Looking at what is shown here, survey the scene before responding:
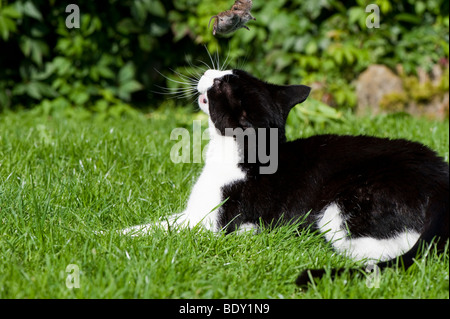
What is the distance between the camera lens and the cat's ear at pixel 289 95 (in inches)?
106

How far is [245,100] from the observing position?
→ 2.63 meters

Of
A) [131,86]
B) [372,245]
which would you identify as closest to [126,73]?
[131,86]

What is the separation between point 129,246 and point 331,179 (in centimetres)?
96

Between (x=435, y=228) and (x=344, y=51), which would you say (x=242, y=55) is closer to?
(x=344, y=51)

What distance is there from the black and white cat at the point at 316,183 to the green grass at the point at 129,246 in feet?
0.37

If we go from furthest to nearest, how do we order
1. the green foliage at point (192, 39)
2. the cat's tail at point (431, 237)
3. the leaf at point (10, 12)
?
the green foliage at point (192, 39) < the leaf at point (10, 12) < the cat's tail at point (431, 237)

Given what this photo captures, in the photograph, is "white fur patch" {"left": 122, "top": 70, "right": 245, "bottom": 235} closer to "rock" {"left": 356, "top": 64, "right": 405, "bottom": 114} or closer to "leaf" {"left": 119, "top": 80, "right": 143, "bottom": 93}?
"leaf" {"left": 119, "top": 80, "right": 143, "bottom": 93}

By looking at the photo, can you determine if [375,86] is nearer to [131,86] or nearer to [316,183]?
[131,86]

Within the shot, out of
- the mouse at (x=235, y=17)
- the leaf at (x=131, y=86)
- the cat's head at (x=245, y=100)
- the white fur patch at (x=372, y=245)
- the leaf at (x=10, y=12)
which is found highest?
the leaf at (x=10, y=12)

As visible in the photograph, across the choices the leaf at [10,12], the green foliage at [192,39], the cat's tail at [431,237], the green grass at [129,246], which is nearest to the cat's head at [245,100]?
the green grass at [129,246]

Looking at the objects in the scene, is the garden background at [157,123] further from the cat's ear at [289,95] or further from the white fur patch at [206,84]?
the cat's ear at [289,95]

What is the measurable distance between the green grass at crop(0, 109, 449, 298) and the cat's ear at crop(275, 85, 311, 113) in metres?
0.63
